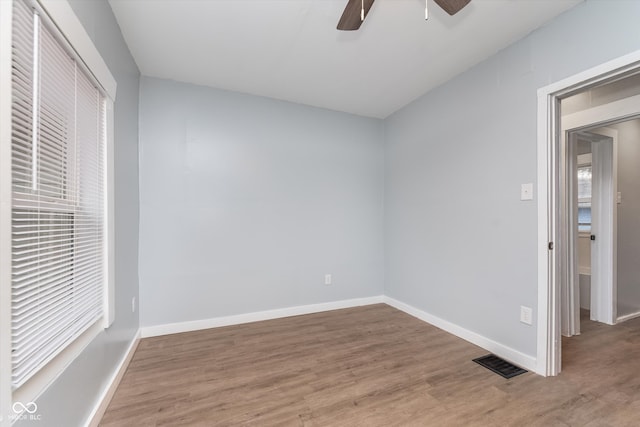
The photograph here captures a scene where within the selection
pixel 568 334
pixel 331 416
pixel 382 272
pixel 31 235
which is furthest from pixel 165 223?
pixel 568 334

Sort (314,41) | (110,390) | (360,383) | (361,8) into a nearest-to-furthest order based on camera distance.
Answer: (361,8) → (110,390) → (360,383) → (314,41)

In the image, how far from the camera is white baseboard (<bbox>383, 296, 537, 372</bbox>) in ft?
6.56

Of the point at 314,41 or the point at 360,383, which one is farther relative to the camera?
the point at 314,41

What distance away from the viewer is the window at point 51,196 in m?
0.94

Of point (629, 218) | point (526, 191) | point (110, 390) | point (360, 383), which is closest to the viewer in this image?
point (110, 390)

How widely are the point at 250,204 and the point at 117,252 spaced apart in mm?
1288

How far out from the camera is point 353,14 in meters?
1.50

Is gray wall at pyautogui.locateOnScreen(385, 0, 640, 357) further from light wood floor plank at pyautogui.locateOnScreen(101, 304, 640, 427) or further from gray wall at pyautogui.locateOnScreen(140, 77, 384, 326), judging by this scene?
gray wall at pyautogui.locateOnScreen(140, 77, 384, 326)

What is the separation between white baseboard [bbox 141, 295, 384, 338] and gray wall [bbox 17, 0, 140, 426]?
27 cm

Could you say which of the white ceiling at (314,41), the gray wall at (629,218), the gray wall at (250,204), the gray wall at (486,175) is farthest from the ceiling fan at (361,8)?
the gray wall at (629,218)

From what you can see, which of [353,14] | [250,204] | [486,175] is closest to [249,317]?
[250,204]

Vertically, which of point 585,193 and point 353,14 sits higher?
point 353,14

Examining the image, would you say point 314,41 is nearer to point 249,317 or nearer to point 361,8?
point 361,8

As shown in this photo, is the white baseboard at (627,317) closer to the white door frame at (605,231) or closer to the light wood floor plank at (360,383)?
the white door frame at (605,231)
